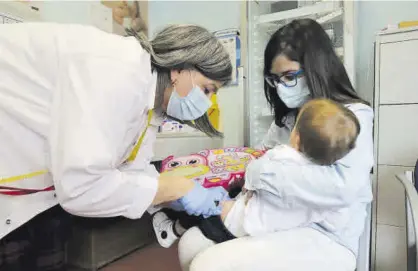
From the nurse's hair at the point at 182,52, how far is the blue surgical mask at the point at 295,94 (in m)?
0.25

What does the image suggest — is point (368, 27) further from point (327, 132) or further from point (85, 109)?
point (85, 109)

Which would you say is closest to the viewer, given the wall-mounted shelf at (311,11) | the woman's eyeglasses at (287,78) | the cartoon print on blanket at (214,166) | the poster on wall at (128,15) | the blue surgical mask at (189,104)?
the blue surgical mask at (189,104)

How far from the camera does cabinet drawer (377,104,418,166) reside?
1423 millimetres

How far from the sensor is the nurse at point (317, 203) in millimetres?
829

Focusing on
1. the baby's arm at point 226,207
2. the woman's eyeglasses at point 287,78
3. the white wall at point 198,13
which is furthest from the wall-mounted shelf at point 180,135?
the baby's arm at point 226,207

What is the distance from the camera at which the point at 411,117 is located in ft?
4.66

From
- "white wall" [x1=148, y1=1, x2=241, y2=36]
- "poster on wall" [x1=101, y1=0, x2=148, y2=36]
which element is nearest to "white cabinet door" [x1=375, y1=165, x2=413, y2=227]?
"white wall" [x1=148, y1=1, x2=241, y2=36]

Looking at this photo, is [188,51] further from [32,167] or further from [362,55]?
[362,55]

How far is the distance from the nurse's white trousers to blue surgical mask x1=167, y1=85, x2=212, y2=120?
15.1 inches

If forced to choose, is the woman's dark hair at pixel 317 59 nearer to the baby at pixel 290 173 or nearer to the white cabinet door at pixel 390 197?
the baby at pixel 290 173

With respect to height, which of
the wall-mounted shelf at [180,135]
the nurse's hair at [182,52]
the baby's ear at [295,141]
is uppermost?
the nurse's hair at [182,52]

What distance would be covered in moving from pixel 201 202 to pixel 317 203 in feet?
0.98

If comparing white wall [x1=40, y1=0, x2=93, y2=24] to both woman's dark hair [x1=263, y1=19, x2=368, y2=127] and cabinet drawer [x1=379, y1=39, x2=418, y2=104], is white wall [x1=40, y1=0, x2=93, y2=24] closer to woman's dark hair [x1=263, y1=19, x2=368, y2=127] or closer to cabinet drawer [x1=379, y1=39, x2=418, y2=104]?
woman's dark hair [x1=263, y1=19, x2=368, y2=127]

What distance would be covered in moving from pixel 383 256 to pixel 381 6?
1252 mm
